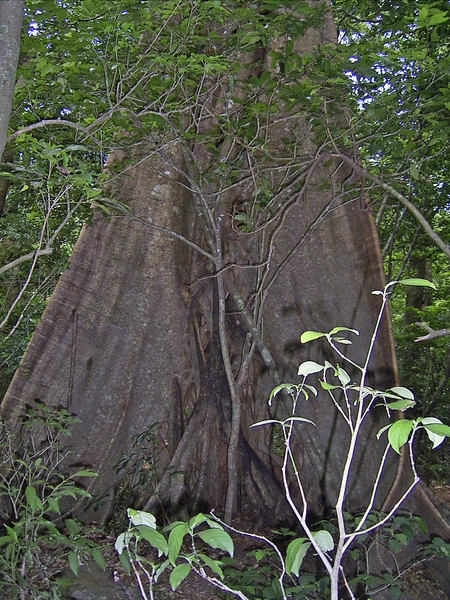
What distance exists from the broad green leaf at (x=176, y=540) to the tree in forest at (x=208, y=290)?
1.87 m

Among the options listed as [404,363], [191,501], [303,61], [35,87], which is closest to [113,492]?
[191,501]

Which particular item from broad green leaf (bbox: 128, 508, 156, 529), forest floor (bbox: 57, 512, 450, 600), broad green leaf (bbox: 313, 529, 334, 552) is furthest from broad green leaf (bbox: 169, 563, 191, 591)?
forest floor (bbox: 57, 512, 450, 600)

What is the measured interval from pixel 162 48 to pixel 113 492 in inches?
98.2

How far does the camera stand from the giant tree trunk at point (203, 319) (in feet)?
10.3

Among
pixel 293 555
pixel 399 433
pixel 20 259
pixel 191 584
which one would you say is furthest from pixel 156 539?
pixel 191 584

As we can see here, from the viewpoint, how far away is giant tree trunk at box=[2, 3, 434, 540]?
313 centimetres

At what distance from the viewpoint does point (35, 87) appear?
2725 millimetres

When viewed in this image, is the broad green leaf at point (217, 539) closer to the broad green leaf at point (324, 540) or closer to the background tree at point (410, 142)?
the broad green leaf at point (324, 540)

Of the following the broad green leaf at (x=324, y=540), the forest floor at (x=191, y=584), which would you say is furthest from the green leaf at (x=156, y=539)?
the forest floor at (x=191, y=584)

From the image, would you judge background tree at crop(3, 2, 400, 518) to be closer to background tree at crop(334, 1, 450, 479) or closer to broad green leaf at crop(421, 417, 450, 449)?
background tree at crop(334, 1, 450, 479)

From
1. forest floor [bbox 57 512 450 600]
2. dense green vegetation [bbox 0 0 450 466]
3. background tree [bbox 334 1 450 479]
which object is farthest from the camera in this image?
background tree [bbox 334 1 450 479]

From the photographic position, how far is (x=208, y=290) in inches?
144

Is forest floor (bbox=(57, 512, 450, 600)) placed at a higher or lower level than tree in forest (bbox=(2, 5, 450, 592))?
lower

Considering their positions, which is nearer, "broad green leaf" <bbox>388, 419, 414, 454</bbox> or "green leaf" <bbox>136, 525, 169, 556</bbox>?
"broad green leaf" <bbox>388, 419, 414, 454</bbox>
